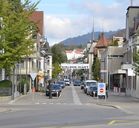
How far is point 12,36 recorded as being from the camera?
149 ft

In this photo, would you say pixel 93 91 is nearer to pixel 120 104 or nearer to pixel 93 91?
pixel 93 91

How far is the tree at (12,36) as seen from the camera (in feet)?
149

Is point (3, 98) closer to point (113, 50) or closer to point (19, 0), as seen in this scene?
point (19, 0)

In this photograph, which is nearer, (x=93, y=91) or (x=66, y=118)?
(x=66, y=118)

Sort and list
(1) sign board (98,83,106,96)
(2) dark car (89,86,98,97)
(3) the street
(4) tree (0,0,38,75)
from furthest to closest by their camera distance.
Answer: (2) dark car (89,86,98,97)
(1) sign board (98,83,106,96)
(4) tree (0,0,38,75)
(3) the street

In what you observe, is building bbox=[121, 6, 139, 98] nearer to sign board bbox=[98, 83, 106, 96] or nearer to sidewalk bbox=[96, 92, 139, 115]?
sidewalk bbox=[96, 92, 139, 115]

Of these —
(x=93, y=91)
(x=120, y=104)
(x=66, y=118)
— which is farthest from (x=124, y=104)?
(x=93, y=91)

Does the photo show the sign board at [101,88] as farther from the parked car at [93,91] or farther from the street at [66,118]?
the street at [66,118]

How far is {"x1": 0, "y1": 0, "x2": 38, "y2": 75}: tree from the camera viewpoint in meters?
45.3

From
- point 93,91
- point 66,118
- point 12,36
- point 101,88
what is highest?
point 12,36

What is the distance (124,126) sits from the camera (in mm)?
23734

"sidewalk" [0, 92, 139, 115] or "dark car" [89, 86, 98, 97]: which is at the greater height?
Answer: "dark car" [89, 86, 98, 97]

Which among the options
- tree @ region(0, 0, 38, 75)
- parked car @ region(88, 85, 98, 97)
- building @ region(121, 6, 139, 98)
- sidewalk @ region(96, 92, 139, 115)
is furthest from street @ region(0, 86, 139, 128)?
building @ region(121, 6, 139, 98)

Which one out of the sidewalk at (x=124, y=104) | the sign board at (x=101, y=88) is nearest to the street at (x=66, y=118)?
the sidewalk at (x=124, y=104)
